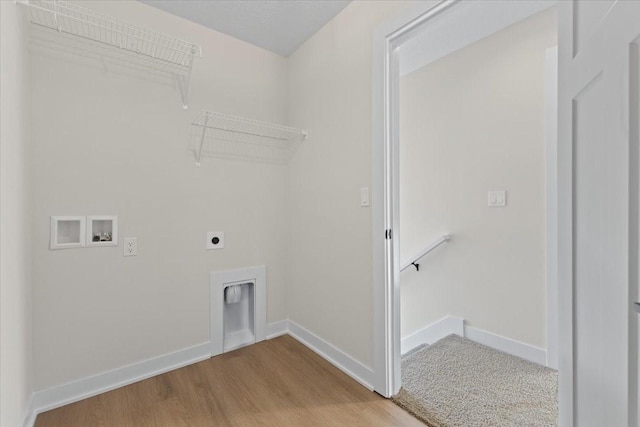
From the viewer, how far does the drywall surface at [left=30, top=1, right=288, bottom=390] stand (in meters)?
1.56

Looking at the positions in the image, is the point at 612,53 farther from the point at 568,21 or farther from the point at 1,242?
the point at 1,242

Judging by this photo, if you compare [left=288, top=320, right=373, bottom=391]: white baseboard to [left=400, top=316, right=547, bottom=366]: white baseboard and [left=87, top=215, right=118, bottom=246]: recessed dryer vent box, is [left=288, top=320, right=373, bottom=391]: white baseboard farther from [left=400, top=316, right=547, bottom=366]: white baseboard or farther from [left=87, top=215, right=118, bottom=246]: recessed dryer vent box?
[left=87, top=215, right=118, bottom=246]: recessed dryer vent box

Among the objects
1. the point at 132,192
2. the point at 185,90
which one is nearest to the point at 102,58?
the point at 185,90

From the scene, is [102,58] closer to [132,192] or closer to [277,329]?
[132,192]

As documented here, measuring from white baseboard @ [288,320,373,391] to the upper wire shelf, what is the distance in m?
1.94

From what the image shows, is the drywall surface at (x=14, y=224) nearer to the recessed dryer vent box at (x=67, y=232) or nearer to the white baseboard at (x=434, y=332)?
the recessed dryer vent box at (x=67, y=232)

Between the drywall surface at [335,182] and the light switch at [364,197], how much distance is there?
3 centimetres

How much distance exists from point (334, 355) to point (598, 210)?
1.72 meters

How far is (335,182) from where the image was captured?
204cm

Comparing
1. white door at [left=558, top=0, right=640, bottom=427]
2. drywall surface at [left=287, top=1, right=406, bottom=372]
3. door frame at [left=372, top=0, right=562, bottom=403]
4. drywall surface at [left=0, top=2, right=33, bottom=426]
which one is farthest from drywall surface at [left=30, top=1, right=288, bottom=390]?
white door at [left=558, top=0, right=640, bottom=427]

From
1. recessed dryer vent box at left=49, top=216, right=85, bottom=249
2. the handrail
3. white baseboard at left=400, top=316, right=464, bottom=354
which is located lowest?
white baseboard at left=400, top=316, right=464, bottom=354

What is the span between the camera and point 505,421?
1.46m

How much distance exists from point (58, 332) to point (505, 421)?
2413 millimetres

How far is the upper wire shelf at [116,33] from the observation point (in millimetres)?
1541
